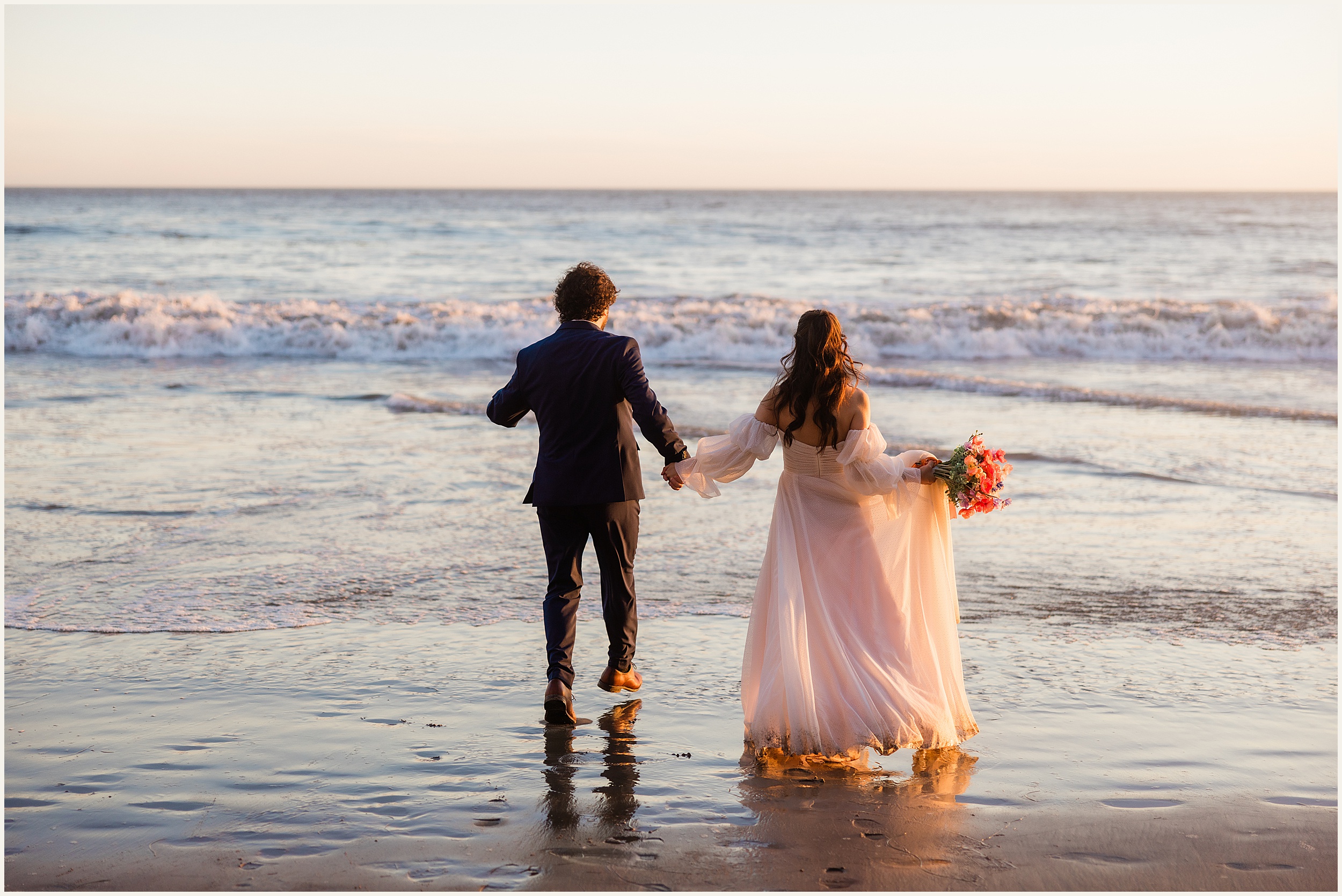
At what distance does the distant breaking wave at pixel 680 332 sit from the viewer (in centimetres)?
1888

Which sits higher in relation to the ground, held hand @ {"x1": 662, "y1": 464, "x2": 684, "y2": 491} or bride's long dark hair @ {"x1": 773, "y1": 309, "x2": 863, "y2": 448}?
bride's long dark hair @ {"x1": 773, "y1": 309, "x2": 863, "y2": 448}

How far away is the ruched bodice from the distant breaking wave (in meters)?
13.6

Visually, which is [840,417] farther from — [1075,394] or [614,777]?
[1075,394]

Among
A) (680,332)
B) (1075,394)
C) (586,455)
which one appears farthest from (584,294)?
(680,332)

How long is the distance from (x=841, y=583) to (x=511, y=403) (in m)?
1.61

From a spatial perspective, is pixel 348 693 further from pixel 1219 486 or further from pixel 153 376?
pixel 153 376

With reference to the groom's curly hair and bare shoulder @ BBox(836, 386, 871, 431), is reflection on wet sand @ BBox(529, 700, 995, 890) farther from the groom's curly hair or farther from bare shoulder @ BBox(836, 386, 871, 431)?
the groom's curly hair

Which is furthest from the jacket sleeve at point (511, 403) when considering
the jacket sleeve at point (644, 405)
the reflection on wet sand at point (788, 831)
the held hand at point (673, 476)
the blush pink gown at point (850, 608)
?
the reflection on wet sand at point (788, 831)

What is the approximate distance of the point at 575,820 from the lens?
349cm

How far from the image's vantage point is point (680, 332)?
20.0 metres

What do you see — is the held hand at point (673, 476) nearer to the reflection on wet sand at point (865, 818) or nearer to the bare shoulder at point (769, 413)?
the bare shoulder at point (769, 413)

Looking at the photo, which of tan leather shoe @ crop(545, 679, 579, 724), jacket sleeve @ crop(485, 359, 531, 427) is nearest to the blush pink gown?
tan leather shoe @ crop(545, 679, 579, 724)

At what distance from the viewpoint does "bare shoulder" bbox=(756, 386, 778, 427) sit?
4.30m

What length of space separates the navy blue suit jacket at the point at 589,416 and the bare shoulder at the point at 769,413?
40 cm
